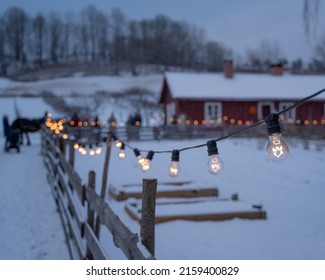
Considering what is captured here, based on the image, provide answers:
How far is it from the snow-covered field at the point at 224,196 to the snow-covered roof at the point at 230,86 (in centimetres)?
207

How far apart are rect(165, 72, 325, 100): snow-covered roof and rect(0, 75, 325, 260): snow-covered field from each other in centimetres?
207

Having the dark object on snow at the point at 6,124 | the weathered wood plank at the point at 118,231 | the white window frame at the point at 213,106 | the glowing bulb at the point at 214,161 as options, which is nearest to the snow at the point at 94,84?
the white window frame at the point at 213,106

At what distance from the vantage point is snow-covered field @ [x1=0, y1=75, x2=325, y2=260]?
499 cm

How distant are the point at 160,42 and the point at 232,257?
441 cm

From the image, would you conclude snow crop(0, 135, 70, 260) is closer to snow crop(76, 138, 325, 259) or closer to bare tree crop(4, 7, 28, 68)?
snow crop(76, 138, 325, 259)

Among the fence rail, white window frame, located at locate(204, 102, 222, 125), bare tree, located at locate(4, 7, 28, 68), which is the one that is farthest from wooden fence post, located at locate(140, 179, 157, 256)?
white window frame, located at locate(204, 102, 222, 125)

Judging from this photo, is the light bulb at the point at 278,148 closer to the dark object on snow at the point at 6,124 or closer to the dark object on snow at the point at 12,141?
the dark object on snow at the point at 6,124

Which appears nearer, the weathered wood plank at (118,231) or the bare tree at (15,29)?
the weathered wood plank at (118,231)

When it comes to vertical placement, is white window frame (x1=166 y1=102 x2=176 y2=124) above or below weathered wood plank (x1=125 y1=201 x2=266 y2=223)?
above

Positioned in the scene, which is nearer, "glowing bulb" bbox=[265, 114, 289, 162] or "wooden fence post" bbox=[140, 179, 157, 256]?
"glowing bulb" bbox=[265, 114, 289, 162]

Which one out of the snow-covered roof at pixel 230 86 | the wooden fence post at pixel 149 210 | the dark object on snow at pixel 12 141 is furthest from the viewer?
the dark object on snow at pixel 12 141

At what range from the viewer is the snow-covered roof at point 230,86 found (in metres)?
13.5
